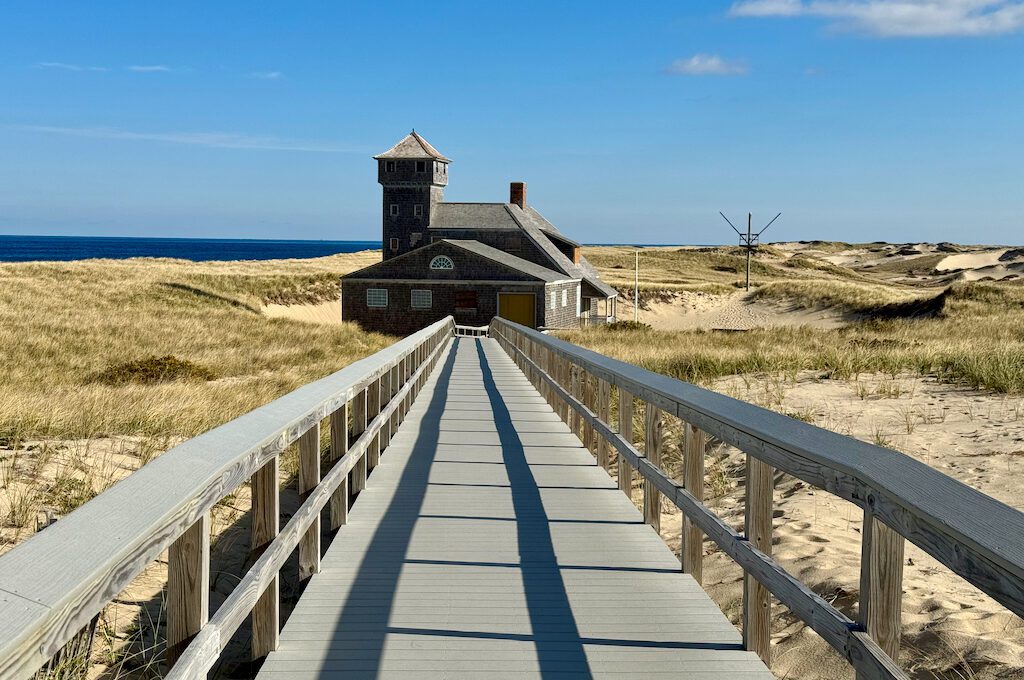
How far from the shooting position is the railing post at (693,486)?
5164 millimetres

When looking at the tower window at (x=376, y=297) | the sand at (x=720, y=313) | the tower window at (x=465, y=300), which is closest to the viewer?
the tower window at (x=465, y=300)

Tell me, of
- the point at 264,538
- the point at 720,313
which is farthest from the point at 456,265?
the point at 264,538

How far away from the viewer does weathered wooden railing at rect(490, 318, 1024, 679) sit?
2.25 meters

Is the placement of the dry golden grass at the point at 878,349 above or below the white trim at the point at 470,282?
below

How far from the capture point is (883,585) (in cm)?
290

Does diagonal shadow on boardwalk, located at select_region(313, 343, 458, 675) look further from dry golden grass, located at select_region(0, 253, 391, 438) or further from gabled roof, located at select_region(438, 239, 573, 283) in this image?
gabled roof, located at select_region(438, 239, 573, 283)

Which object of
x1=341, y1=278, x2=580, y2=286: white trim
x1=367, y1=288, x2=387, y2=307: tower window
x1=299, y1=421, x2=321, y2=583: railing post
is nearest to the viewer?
x1=299, y1=421, x2=321, y2=583: railing post

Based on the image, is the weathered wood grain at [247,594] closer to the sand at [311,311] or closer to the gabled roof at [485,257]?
the gabled roof at [485,257]

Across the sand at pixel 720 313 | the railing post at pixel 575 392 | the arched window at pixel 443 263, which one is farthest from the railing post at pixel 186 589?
the sand at pixel 720 313

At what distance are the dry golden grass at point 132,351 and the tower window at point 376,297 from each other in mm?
8268

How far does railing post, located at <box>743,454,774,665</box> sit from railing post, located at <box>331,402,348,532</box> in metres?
2.77

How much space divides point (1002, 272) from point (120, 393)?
263 ft

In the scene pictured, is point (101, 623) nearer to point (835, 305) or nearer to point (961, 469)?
point (961, 469)

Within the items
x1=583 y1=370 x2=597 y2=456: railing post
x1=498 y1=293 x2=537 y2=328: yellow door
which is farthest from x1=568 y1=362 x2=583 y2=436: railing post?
x1=498 y1=293 x2=537 y2=328: yellow door
